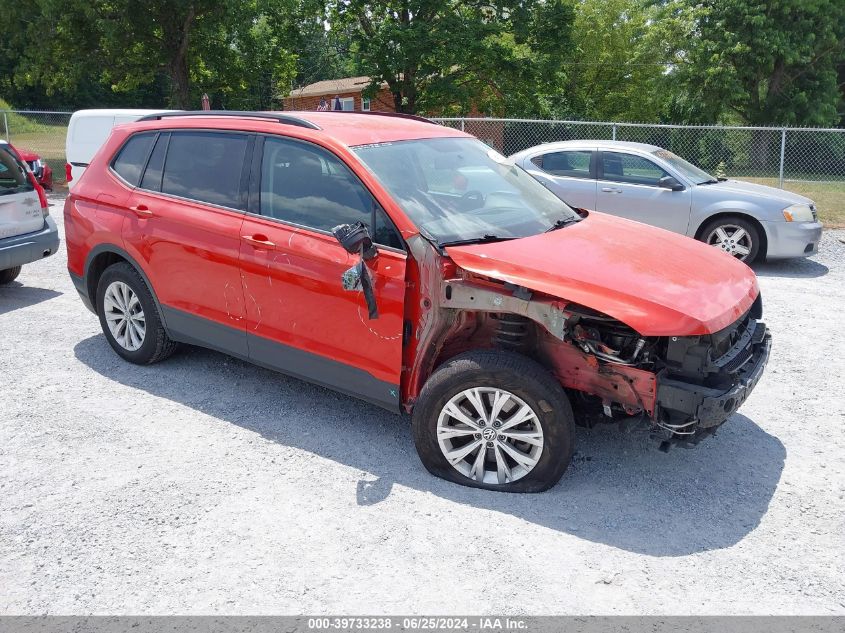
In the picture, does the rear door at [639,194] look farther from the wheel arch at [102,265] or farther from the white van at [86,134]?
the white van at [86,134]

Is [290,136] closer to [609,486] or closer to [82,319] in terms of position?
[609,486]

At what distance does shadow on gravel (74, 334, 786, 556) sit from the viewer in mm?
3727

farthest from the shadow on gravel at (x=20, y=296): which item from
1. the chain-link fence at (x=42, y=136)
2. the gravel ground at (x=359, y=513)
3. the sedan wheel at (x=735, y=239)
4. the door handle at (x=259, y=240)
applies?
the chain-link fence at (x=42, y=136)

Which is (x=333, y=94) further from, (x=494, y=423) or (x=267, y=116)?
(x=494, y=423)

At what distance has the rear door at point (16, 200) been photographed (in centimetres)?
748

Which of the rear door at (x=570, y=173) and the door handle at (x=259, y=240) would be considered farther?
the rear door at (x=570, y=173)

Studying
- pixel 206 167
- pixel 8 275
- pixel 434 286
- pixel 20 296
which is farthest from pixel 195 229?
pixel 8 275

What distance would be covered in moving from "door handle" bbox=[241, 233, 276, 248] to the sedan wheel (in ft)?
22.3

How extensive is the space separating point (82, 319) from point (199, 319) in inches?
104

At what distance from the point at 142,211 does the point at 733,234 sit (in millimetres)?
7328

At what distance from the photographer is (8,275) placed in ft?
27.9

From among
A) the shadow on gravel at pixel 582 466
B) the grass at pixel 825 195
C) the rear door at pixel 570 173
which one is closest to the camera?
the shadow on gravel at pixel 582 466

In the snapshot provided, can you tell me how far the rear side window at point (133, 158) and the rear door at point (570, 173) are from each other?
597cm

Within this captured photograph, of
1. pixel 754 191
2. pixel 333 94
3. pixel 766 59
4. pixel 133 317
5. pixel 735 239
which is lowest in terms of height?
pixel 133 317
